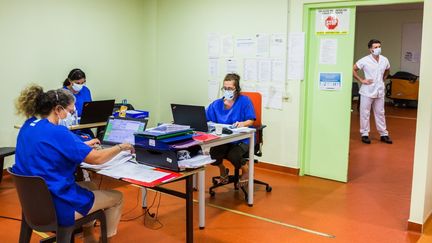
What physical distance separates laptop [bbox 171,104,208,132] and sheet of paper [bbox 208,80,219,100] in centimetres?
208

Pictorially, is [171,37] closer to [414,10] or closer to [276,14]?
[276,14]

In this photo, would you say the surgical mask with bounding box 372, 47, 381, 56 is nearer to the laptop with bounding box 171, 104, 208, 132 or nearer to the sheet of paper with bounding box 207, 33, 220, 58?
the sheet of paper with bounding box 207, 33, 220, 58

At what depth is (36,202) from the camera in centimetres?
241

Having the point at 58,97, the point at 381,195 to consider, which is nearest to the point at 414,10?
the point at 381,195

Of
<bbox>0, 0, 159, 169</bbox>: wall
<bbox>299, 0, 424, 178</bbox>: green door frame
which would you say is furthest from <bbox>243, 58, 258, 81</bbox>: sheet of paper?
<bbox>0, 0, 159, 169</bbox>: wall

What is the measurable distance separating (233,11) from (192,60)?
94 centimetres

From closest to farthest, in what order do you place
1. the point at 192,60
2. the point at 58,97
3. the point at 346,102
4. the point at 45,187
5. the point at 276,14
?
the point at 45,187
the point at 58,97
the point at 346,102
the point at 276,14
the point at 192,60

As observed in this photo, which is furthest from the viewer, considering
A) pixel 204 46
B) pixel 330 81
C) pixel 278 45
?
pixel 204 46

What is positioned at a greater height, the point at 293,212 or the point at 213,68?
the point at 213,68

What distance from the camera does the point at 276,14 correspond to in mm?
5148

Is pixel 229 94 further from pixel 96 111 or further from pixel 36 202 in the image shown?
pixel 36 202

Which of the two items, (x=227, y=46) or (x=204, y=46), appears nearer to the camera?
(x=227, y=46)

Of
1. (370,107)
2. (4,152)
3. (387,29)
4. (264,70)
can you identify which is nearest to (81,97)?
(4,152)

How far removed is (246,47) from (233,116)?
56.1 inches
